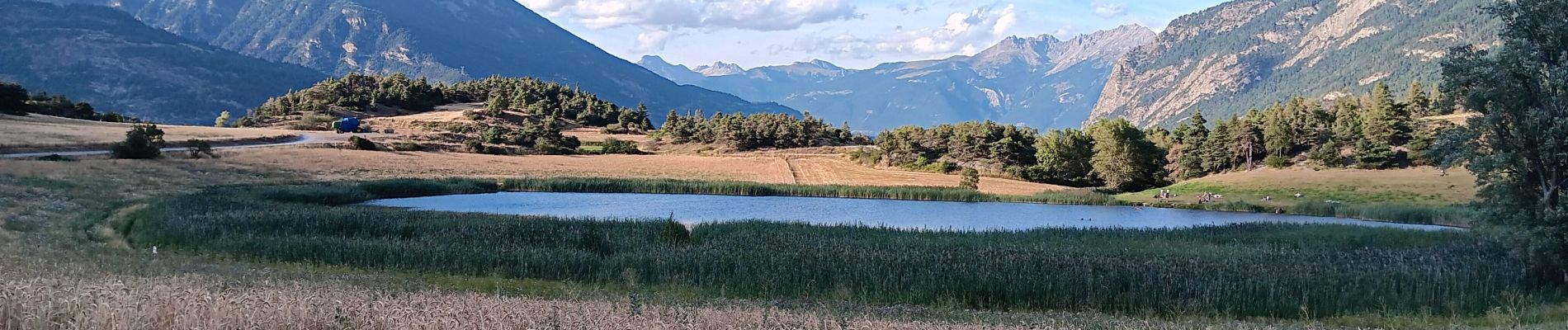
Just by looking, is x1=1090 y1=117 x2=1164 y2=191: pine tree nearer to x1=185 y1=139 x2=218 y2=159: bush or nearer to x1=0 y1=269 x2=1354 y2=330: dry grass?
x1=185 y1=139 x2=218 y2=159: bush

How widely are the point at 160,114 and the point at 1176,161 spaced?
17910cm

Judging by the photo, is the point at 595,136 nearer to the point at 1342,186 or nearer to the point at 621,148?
the point at 621,148

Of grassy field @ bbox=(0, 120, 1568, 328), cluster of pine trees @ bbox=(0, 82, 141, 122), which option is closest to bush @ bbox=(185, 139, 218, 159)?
grassy field @ bbox=(0, 120, 1568, 328)

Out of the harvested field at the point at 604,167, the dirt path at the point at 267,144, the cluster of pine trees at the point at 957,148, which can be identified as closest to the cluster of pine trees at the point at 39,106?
the dirt path at the point at 267,144

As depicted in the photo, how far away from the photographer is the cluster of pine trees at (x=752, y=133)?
3676 inches

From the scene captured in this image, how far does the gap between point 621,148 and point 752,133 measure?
53.0ft

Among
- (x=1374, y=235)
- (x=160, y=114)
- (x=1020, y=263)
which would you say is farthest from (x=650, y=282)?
(x=160, y=114)

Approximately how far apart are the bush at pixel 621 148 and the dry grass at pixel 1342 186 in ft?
136

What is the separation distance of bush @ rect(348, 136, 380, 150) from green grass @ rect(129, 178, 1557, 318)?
3771cm

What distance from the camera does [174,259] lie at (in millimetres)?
15180

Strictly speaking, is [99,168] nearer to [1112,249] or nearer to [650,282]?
[650,282]

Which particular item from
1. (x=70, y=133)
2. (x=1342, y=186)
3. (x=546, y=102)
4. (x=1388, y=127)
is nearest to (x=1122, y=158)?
(x=1342, y=186)

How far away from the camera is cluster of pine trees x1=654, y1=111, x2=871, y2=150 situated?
93.4 m

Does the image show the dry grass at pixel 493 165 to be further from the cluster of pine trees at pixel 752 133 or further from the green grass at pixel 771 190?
the cluster of pine trees at pixel 752 133
